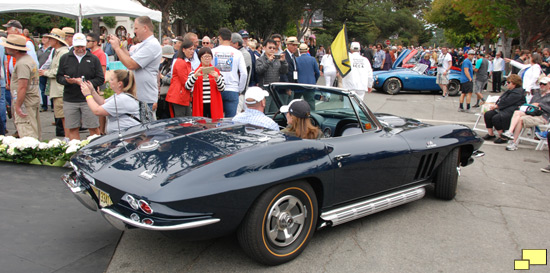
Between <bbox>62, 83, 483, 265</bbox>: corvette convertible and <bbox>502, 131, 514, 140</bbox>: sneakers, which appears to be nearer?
<bbox>62, 83, 483, 265</bbox>: corvette convertible

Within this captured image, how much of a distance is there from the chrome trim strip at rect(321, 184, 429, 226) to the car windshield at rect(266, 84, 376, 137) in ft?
2.33

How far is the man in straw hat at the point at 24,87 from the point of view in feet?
20.0

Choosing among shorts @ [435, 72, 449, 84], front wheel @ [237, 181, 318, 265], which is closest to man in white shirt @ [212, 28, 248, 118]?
front wheel @ [237, 181, 318, 265]

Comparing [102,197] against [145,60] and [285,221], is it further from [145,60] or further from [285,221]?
[145,60]

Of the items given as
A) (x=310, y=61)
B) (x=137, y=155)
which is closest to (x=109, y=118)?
(x=137, y=155)

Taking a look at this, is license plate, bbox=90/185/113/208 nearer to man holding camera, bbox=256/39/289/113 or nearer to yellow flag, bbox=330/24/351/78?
man holding camera, bbox=256/39/289/113

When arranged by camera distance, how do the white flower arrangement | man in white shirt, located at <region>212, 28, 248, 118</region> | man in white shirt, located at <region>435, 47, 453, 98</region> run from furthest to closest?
man in white shirt, located at <region>435, 47, 453, 98</region>, man in white shirt, located at <region>212, 28, 248, 118</region>, the white flower arrangement

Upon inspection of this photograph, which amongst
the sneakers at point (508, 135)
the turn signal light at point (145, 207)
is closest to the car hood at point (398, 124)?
the turn signal light at point (145, 207)

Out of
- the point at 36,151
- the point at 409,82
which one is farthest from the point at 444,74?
the point at 36,151

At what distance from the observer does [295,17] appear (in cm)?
3875

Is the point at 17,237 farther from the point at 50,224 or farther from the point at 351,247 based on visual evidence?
the point at 351,247

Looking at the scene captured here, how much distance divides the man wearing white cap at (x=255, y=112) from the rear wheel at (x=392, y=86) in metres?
12.5
